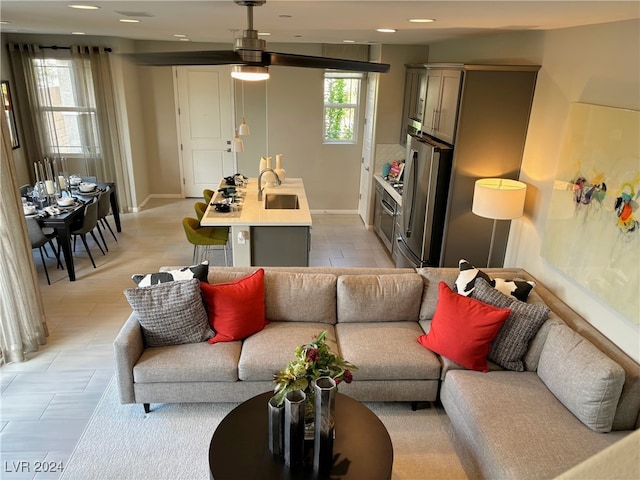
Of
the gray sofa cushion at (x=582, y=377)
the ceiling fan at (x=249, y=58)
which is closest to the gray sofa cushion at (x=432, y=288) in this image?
the gray sofa cushion at (x=582, y=377)

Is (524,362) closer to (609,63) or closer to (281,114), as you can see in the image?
(609,63)

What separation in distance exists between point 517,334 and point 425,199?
1.94 metres

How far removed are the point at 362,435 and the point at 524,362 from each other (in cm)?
132

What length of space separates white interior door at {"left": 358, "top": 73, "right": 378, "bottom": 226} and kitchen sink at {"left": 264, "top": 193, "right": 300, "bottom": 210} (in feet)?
6.35

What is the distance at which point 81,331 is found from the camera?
13.7 ft

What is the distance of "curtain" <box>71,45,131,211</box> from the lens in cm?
682

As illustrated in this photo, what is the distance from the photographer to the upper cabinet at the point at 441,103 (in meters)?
4.30

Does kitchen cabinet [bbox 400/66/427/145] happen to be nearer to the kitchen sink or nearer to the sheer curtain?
the kitchen sink

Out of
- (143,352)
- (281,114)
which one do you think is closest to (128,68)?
(281,114)

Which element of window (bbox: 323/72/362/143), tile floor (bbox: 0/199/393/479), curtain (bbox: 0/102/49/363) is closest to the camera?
tile floor (bbox: 0/199/393/479)

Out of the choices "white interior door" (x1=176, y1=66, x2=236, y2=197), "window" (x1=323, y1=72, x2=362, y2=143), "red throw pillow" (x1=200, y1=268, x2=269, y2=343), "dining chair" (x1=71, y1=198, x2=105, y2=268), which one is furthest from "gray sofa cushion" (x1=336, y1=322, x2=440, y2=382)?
"white interior door" (x1=176, y1=66, x2=236, y2=197)

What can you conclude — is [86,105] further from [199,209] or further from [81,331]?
[81,331]

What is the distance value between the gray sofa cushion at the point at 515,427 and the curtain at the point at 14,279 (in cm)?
330

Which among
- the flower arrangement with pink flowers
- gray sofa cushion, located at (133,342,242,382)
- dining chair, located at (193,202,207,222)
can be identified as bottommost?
gray sofa cushion, located at (133,342,242,382)
